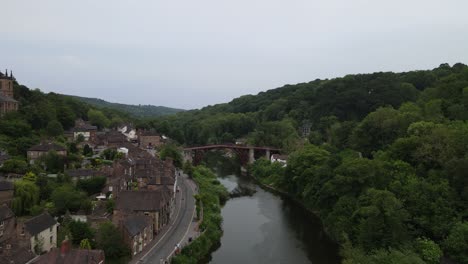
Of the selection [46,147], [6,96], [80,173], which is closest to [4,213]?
[80,173]

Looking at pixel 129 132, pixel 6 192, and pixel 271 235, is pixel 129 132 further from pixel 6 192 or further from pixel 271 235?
pixel 271 235

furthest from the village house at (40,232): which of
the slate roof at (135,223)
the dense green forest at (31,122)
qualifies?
the dense green forest at (31,122)

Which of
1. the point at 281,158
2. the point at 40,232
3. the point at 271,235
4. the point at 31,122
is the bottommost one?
the point at 271,235

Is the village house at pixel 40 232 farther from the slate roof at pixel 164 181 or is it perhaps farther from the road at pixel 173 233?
the slate roof at pixel 164 181

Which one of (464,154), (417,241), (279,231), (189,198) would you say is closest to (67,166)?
(189,198)

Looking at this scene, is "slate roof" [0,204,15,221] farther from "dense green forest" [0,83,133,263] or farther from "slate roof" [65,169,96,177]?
"slate roof" [65,169,96,177]

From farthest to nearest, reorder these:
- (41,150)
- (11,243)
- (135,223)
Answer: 1. (41,150)
2. (135,223)
3. (11,243)

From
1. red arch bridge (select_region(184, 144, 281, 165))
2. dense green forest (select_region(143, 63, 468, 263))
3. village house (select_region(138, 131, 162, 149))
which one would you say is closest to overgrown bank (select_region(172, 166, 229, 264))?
dense green forest (select_region(143, 63, 468, 263))
